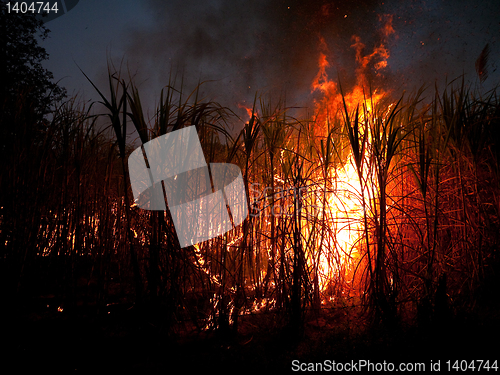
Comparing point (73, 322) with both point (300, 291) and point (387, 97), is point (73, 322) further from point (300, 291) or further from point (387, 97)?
point (387, 97)

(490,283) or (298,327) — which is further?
(490,283)

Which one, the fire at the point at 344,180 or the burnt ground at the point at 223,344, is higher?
the fire at the point at 344,180

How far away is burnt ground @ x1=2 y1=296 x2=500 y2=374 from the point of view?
144cm

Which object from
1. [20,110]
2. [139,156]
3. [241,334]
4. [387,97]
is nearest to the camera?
[241,334]

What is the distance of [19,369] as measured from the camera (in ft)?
4.63

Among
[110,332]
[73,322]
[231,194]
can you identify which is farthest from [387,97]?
[73,322]

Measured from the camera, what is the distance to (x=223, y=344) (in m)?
1.60

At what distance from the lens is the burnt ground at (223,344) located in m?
1.44

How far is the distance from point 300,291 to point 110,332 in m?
→ 1.18

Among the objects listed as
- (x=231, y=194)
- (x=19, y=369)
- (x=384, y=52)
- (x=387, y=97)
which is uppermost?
(x=384, y=52)

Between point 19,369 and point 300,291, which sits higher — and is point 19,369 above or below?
below

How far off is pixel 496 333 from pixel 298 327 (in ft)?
3.62

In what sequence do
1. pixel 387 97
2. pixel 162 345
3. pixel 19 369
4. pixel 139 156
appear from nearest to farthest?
pixel 19 369 → pixel 162 345 → pixel 139 156 → pixel 387 97

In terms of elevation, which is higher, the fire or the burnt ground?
the fire
